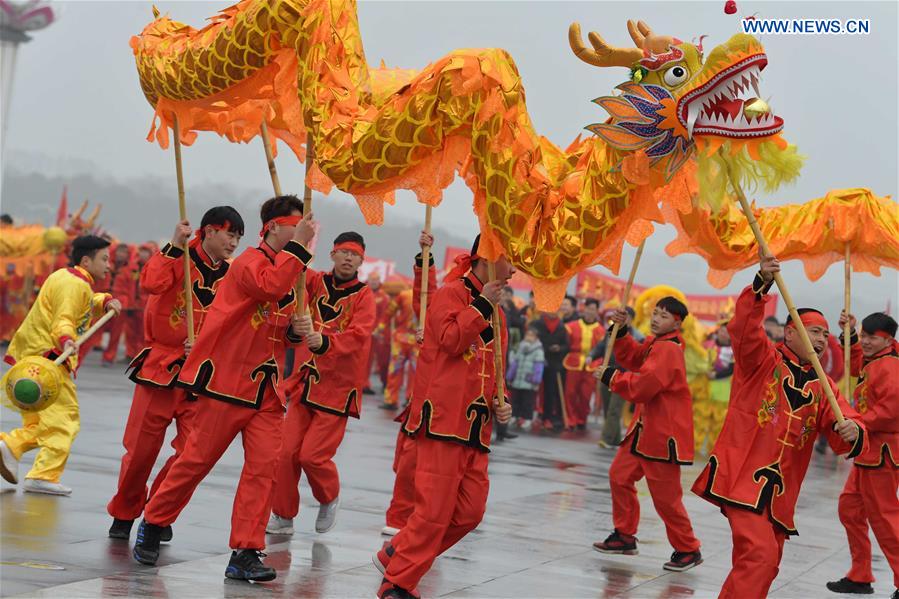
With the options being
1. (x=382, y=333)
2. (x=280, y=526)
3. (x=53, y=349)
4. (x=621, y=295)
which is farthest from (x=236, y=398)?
(x=621, y=295)

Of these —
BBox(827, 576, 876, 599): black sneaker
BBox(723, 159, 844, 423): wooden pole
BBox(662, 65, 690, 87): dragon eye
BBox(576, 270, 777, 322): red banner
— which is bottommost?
BBox(827, 576, 876, 599): black sneaker

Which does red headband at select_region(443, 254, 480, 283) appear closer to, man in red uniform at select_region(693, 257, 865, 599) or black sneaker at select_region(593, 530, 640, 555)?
man in red uniform at select_region(693, 257, 865, 599)

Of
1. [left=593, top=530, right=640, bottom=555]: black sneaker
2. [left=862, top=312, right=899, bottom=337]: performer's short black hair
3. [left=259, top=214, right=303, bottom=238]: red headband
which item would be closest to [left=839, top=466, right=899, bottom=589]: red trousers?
[left=862, top=312, right=899, bottom=337]: performer's short black hair

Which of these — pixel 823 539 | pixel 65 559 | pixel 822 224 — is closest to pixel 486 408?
pixel 65 559

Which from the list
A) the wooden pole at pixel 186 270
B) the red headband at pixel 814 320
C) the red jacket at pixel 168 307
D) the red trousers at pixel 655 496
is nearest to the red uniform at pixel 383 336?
the red trousers at pixel 655 496

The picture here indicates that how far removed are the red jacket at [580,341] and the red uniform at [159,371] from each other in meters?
10.6

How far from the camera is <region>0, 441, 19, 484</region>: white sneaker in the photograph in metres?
7.18

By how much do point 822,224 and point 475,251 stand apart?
252 centimetres

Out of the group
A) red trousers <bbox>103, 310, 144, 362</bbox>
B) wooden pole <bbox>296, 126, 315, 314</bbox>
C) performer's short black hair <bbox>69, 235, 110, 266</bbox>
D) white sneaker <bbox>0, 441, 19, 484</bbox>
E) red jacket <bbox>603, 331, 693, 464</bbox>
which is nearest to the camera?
wooden pole <bbox>296, 126, 315, 314</bbox>

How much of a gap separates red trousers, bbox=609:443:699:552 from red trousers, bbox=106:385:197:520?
281cm

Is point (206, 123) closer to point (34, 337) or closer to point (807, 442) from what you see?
point (34, 337)

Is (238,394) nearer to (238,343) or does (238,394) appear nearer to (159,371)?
(238,343)

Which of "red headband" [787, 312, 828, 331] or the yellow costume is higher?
"red headband" [787, 312, 828, 331]

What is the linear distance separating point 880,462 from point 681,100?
3417 millimetres
